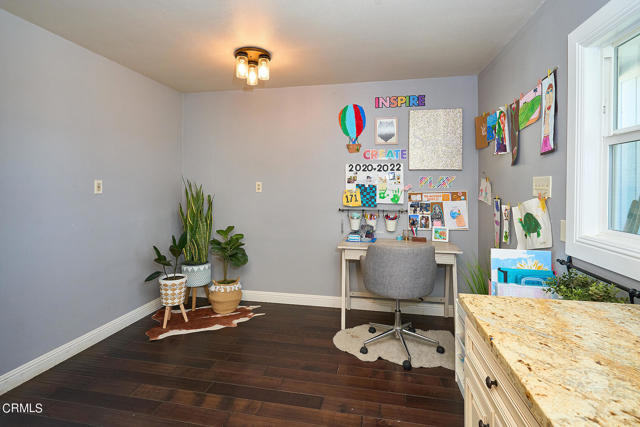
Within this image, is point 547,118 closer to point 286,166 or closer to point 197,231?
point 286,166

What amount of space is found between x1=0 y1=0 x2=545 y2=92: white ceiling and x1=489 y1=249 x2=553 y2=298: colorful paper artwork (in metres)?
1.50

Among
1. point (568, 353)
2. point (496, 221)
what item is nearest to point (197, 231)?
point (496, 221)

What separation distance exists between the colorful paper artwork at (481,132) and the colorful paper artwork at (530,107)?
26.2 inches

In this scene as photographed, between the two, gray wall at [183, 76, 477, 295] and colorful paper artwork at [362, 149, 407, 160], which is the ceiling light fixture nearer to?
gray wall at [183, 76, 477, 295]

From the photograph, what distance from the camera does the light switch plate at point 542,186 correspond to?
1.77m

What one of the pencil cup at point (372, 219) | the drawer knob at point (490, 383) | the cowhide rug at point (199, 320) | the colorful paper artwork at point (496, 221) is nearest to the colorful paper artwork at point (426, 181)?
the pencil cup at point (372, 219)

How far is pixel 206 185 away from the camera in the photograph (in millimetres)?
3645

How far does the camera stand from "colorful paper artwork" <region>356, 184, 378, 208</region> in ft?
10.7

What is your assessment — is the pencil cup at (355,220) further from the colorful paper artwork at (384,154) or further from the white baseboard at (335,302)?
the white baseboard at (335,302)

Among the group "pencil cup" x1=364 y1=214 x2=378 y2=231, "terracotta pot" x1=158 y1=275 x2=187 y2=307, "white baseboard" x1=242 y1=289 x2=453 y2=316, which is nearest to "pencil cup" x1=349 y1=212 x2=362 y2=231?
"pencil cup" x1=364 y1=214 x2=378 y2=231

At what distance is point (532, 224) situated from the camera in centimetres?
194

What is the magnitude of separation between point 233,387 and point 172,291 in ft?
3.86

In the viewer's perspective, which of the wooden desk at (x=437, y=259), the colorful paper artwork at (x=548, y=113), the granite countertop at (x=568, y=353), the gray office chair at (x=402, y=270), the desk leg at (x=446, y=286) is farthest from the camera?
the desk leg at (x=446, y=286)

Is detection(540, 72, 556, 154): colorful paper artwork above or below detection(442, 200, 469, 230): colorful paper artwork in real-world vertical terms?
above
